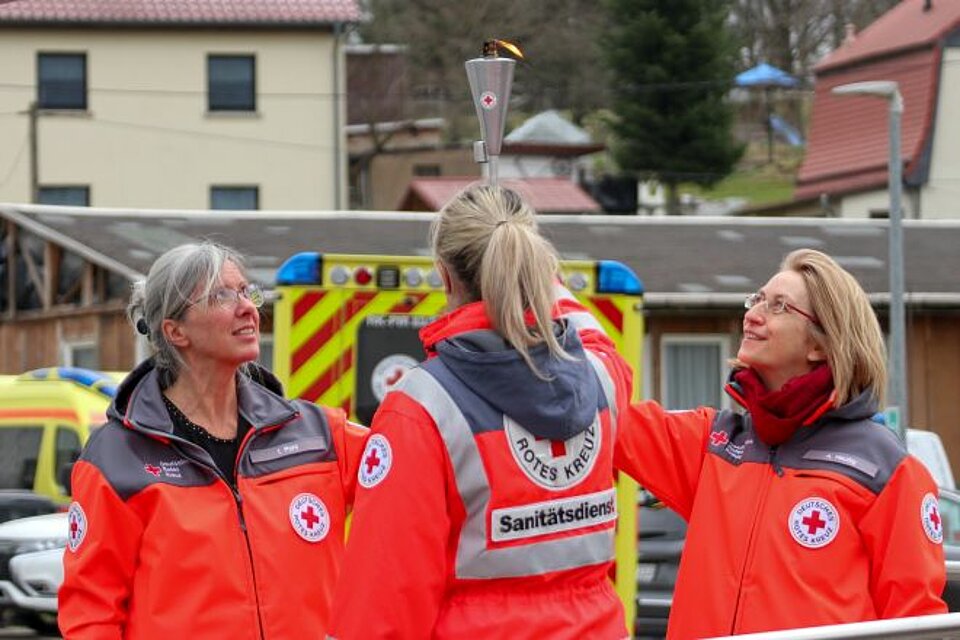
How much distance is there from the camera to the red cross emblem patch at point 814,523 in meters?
4.64

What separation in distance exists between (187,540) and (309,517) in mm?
286

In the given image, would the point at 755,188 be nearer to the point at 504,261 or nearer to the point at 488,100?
the point at 488,100

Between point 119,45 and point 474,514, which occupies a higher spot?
point 119,45

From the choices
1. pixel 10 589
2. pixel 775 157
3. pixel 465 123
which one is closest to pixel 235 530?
pixel 10 589

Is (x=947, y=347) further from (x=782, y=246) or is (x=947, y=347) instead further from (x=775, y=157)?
(x=775, y=157)

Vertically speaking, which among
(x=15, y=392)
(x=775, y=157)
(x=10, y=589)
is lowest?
(x=10, y=589)

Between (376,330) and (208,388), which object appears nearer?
(208,388)

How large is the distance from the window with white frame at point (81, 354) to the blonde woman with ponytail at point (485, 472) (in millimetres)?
25628

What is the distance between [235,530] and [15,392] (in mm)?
13931

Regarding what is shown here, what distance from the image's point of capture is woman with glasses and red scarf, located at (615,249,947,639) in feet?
15.1

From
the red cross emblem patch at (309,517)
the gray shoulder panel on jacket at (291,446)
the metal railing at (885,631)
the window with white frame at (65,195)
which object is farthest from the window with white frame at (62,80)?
the metal railing at (885,631)

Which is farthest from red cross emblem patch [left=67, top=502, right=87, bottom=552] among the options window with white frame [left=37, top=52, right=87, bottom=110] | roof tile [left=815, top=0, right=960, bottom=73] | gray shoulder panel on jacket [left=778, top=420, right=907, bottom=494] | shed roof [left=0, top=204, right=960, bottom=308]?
window with white frame [left=37, top=52, right=87, bottom=110]

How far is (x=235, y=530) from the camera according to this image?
443cm

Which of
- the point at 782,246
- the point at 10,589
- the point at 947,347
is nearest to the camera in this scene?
the point at 10,589
